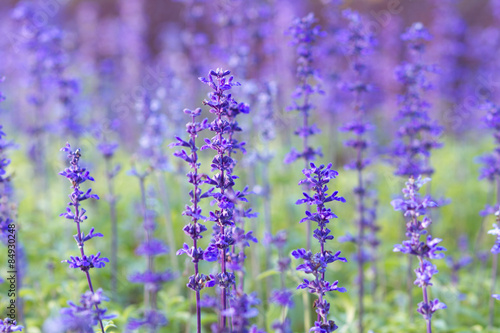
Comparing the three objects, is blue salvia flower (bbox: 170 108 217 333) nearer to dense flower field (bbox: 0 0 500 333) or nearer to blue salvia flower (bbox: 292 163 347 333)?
dense flower field (bbox: 0 0 500 333)

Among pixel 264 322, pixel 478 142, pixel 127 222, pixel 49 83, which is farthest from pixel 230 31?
pixel 478 142

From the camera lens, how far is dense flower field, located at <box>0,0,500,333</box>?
3.55 metres

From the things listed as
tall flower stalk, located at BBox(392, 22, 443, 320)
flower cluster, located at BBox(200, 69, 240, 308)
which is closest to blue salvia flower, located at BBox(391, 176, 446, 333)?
flower cluster, located at BBox(200, 69, 240, 308)

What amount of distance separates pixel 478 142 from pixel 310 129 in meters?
10.4

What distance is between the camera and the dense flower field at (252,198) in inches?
140

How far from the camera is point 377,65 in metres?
14.5

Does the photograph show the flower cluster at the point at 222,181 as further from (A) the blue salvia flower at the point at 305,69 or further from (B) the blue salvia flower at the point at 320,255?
(A) the blue salvia flower at the point at 305,69

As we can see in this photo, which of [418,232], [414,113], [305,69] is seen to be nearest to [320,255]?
[418,232]

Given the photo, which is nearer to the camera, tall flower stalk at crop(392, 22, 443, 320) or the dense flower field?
the dense flower field

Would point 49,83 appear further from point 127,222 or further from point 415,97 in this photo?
point 415,97

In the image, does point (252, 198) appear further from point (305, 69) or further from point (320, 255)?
point (320, 255)

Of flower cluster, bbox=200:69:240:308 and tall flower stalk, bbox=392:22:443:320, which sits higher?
tall flower stalk, bbox=392:22:443:320

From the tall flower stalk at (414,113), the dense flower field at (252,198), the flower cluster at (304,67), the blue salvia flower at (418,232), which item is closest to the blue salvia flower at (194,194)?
the dense flower field at (252,198)

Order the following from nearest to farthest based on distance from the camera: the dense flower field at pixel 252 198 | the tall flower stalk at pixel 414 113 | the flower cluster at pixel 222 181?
the flower cluster at pixel 222 181
the dense flower field at pixel 252 198
the tall flower stalk at pixel 414 113
